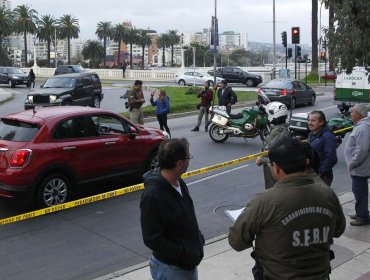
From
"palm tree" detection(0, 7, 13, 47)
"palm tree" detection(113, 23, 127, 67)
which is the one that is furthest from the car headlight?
"palm tree" detection(113, 23, 127, 67)

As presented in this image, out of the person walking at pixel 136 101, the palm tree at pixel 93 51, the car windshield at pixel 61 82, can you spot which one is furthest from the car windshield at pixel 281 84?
the palm tree at pixel 93 51

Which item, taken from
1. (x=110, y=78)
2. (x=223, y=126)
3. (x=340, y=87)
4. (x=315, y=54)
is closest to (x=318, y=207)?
(x=223, y=126)

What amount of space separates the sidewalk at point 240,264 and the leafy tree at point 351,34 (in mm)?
2355

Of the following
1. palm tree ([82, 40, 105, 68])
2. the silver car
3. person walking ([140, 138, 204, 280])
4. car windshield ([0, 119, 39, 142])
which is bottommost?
person walking ([140, 138, 204, 280])

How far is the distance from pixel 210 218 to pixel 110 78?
5348cm

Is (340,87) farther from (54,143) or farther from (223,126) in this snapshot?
(54,143)

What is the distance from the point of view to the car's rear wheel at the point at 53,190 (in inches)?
309

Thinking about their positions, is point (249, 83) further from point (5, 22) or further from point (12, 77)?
point (5, 22)

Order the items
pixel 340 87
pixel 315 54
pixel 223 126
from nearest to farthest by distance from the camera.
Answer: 1. pixel 223 126
2. pixel 340 87
3. pixel 315 54

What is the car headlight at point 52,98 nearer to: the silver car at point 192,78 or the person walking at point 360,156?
the person walking at point 360,156

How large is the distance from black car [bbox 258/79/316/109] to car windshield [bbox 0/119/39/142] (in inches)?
671

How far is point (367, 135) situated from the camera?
6.54m

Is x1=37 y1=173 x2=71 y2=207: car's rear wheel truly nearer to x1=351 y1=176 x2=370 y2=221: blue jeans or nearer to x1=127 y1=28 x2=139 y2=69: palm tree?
x1=351 y1=176 x2=370 y2=221: blue jeans

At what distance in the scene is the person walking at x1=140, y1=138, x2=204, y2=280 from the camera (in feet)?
10.8
